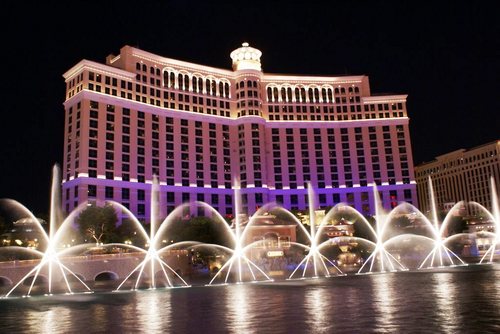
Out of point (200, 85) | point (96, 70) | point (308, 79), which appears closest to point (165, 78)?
point (200, 85)

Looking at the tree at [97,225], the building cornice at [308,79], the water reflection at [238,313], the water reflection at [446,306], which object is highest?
the building cornice at [308,79]

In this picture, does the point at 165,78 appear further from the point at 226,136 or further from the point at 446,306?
the point at 446,306

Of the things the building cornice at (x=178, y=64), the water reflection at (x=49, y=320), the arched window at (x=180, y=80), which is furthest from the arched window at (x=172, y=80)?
the water reflection at (x=49, y=320)

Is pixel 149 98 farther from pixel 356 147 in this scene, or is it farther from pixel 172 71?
pixel 356 147

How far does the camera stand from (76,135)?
12331 centimetres

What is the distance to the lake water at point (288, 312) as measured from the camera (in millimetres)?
20344

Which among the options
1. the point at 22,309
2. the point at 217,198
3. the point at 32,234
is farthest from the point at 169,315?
the point at 217,198

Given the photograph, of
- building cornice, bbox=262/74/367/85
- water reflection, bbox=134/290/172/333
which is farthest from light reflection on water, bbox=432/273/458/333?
building cornice, bbox=262/74/367/85

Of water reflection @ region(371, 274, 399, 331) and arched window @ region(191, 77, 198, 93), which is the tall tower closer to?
arched window @ region(191, 77, 198, 93)

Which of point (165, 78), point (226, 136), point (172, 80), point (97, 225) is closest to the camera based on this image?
point (97, 225)

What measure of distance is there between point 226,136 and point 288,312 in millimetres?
124923

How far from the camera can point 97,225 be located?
91.8 m

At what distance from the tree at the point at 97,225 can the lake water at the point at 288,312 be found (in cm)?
5495

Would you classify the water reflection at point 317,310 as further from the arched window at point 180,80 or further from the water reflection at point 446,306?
the arched window at point 180,80
